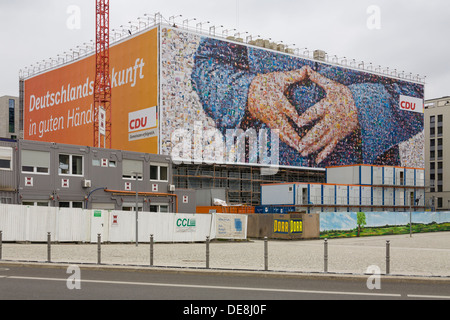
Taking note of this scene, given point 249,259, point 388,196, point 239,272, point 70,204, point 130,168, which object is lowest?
point 249,259

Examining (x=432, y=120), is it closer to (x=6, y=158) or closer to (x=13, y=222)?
(x=6, y=158)

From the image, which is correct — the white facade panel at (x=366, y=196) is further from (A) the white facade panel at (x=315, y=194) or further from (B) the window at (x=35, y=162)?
(B) the window at (x=35, y=162)

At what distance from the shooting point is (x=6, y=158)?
3616cm

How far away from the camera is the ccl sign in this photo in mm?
92812

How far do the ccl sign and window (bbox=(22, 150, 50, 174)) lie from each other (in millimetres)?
67743

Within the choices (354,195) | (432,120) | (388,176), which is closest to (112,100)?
(354,195)

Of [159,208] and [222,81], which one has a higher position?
[222,81]

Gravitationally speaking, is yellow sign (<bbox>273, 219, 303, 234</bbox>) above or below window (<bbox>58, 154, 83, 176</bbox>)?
below

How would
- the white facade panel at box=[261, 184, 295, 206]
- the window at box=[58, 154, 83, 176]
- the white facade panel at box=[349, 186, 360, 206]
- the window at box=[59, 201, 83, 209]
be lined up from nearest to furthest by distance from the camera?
the window at box=[58, 154, 83, 176] < the window at box=[59, 201, 83, 209] < the white facade panel at box=[261, 184, 295, 206] < the white facade panel at box=[349, 186, 360, 206]

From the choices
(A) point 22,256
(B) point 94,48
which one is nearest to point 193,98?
(B) point 94,48

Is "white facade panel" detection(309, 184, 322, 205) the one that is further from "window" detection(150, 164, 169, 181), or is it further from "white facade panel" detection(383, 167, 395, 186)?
"window" detection(150, 164, 169, 181)

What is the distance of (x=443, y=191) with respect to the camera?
402 feet

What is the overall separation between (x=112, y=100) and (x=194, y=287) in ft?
207

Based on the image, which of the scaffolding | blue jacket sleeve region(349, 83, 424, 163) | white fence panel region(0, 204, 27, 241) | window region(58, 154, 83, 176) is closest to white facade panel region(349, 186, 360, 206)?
the scaffolding
